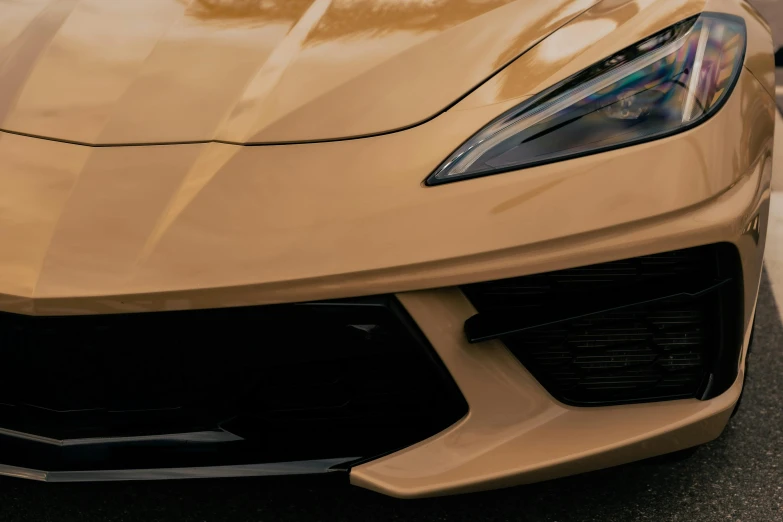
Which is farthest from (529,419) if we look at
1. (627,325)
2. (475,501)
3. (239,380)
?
(239,380)

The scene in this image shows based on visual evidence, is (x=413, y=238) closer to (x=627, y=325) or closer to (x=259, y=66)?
(x=627, y=325)

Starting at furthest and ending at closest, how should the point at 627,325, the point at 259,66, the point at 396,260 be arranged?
the point at 259,66
the point at 627,325
the point at 396,260

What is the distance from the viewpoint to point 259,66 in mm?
1712

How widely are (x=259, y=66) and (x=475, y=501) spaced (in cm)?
90

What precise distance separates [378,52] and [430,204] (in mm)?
404

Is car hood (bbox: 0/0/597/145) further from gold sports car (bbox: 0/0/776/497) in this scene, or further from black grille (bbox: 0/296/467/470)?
black grille (bbox: 0/296/467/470)

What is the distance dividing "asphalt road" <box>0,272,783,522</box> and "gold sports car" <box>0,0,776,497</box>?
257 mm

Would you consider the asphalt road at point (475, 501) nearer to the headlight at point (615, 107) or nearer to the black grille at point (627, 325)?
the black grille at point (627, 325)

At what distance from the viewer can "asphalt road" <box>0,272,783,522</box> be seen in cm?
174

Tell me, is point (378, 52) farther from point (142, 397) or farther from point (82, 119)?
point (142, 397)

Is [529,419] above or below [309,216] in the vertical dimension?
below

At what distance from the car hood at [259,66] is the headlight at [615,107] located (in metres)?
0.13

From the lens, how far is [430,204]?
1418mm

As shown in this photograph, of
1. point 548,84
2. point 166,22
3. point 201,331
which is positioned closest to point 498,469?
point 201,331
